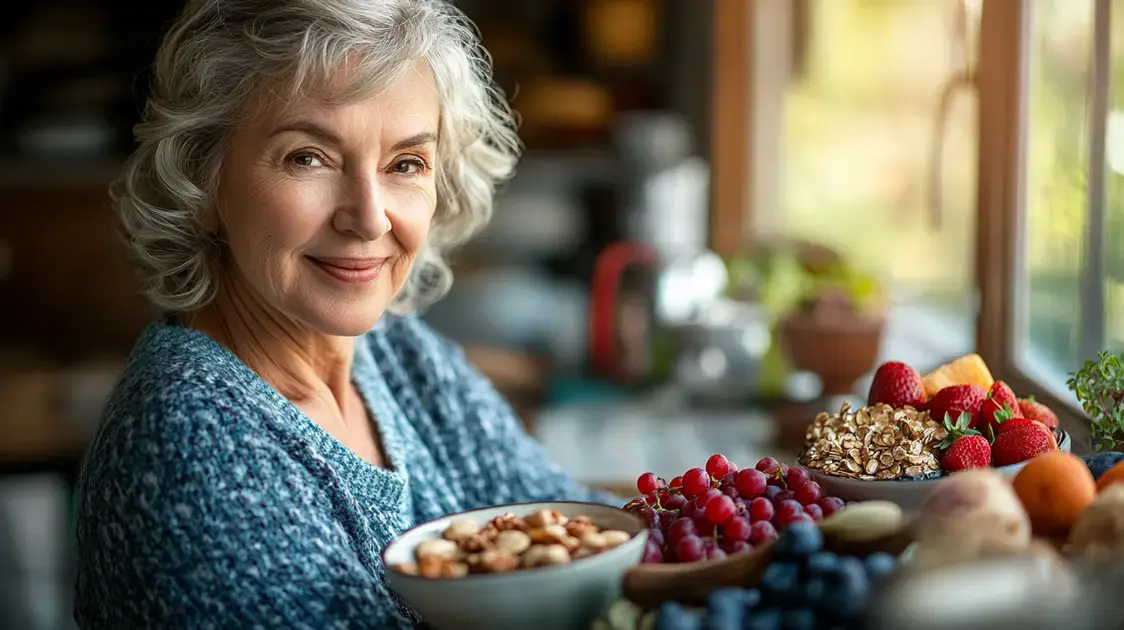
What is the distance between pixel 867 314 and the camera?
8.01 feet

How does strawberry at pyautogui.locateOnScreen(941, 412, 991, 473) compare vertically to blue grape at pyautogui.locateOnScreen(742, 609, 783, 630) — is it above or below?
above

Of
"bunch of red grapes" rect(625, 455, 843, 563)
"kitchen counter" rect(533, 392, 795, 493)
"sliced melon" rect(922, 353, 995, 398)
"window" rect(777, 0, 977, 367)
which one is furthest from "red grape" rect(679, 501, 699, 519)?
"window" rect(777, 0, 977, 367)

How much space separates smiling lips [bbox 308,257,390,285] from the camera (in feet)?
3.90

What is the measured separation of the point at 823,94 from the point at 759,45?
0.95ft

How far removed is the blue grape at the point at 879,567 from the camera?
2.46 ft

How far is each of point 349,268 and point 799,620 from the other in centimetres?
65

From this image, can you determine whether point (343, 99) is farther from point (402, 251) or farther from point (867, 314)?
point (867, 314)

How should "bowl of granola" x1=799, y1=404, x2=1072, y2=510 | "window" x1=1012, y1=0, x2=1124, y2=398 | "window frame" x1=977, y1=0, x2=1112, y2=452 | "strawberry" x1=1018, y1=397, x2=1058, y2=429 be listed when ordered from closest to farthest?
"bowl of granola" x1=799, y1=404, x2=1072, y2=510 < "strawberry" x1=1018, y1=397, x2=1058, y2=429 < "window" x1=1012, y1=0, x2=1124, y2=398 < "window frame" x1=977, y1=0, x2=1112, y2=452

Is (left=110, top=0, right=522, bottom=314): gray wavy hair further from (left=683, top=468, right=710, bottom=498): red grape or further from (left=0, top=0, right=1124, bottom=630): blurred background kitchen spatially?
(left=0, top=0, right=1124, bottom=630): blurred background kitchen

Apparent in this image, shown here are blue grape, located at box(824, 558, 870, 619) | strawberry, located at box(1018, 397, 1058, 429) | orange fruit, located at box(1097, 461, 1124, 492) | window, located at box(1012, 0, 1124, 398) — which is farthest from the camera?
window, located at box(1012, 0, 1124, 398)

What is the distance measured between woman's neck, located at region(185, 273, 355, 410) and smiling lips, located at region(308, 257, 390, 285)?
0.12 metres

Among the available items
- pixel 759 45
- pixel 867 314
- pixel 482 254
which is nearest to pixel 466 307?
pixel 482 254

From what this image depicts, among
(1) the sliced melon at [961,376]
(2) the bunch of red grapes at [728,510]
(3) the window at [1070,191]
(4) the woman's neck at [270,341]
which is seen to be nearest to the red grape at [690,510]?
(2) the bunch of red grapes at [728,510]

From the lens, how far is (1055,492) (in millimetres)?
826
